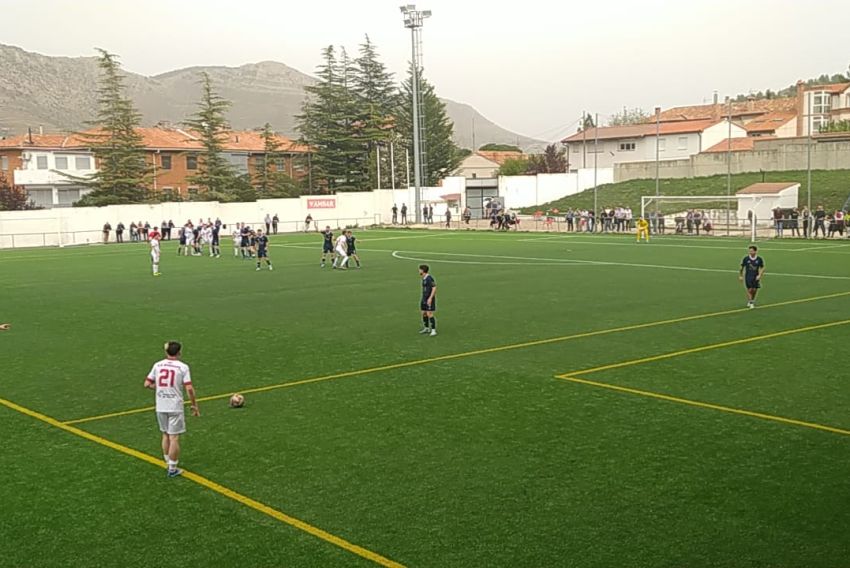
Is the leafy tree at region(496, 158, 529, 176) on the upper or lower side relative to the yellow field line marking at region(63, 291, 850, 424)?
upper

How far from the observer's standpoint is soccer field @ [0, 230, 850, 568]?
864cm

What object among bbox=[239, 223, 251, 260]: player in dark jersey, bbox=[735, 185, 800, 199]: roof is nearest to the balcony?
bbox=[239, 223, 251, 260]: player in dark jersey

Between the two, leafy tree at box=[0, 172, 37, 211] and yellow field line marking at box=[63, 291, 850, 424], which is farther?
leafy tree at box=[0, 172, 37, 211]

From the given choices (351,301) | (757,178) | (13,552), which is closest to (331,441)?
(13,552)

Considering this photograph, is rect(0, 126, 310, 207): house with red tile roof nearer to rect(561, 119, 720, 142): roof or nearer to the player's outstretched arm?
rect(561, 119, 720, 142): roof

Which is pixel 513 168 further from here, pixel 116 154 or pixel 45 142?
pixel 45 142

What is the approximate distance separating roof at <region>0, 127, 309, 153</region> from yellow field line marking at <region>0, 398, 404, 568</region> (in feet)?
244

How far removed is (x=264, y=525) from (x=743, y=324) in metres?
15.0

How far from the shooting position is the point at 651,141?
95.7m

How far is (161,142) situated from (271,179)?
11.9 m

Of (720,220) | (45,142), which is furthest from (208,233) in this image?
(45,142)

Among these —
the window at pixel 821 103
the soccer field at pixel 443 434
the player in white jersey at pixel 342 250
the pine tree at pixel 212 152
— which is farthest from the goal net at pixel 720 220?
the window at pixel 821 103

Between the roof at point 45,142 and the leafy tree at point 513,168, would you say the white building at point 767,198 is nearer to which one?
the leafy tree at point 513,168

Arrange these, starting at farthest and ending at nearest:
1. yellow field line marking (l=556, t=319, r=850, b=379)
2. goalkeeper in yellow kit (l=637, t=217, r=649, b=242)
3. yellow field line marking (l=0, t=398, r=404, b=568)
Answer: goalkeeper in yellow kit (l=637, t=217, r=649, b=242) → yellow field line marking (l=556, t=319, r=850, b=379) → yellow field line marking (l=0, t=398, r=404, b=568)
